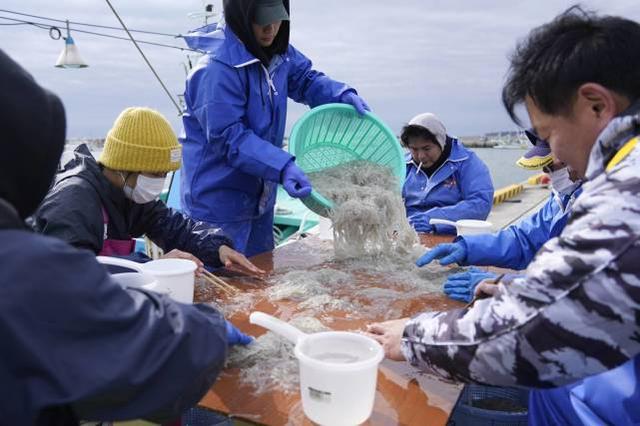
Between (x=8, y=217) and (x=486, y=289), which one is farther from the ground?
(x=8, y=217)

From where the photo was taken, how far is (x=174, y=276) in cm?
177

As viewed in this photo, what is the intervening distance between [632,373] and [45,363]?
132cm

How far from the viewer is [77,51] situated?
610 centimetres

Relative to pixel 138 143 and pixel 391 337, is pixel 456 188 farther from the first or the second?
pixel 391 337

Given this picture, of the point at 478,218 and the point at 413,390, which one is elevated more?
the point at 413,390

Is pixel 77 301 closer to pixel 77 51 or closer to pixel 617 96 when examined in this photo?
pixel 617 96

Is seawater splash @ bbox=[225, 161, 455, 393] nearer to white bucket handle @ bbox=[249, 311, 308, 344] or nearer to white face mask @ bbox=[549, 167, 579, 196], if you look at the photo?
white bucket handle @ bbox=[249, 311, 308, 344]

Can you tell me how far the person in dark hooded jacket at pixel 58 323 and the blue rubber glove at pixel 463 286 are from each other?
1.47 m

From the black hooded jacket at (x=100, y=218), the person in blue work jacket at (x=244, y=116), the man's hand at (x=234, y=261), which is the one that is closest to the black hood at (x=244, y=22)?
the person in blue work jacket at (x=244, y=116)

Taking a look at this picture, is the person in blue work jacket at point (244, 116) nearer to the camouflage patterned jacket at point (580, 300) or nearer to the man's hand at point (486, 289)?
the man's hand at point (486, 289)

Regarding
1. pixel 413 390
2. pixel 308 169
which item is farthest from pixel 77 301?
pixel 308 169

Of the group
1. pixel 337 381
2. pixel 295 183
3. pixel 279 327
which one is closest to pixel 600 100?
pixel 337 381

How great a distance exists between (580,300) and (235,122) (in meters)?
2.22

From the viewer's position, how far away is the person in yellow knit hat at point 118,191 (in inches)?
76.4
